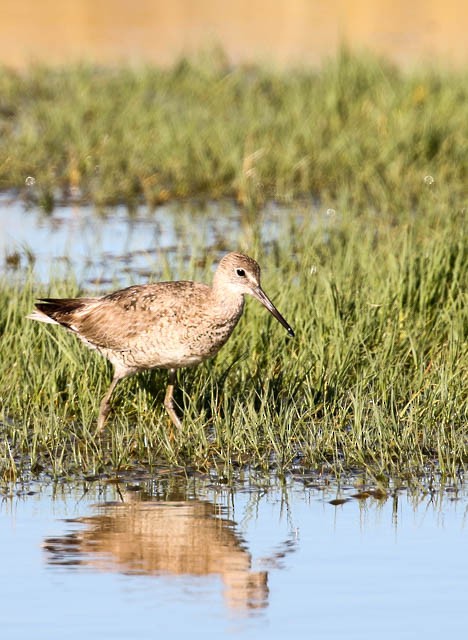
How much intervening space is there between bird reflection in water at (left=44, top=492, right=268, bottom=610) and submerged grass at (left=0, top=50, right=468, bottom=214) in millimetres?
6841

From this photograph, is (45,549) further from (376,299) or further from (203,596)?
(376,299)

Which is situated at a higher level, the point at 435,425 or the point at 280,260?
the point at 280,260

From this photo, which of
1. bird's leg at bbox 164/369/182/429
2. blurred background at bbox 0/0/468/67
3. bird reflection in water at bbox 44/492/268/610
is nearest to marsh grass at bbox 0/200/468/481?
bird's leg at bbox 164/369/182/429

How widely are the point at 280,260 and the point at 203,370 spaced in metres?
2.72

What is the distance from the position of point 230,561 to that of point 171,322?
89.6 inches

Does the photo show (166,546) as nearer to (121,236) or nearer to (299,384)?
(299,384)

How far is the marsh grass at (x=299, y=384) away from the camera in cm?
802

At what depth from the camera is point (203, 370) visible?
9.33 m

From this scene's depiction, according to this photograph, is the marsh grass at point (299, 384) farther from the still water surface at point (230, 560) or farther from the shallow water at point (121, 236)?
the shallow water at point (121, 236)

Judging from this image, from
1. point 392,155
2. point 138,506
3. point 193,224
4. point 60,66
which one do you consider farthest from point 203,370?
point 60,66

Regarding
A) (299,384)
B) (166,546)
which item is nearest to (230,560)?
(166,546)

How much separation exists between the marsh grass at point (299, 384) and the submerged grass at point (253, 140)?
325 centimetres

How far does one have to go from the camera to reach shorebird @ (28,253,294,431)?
27.8ft

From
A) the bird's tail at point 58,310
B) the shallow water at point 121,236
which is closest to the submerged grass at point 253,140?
the shallow water at point 121,236
